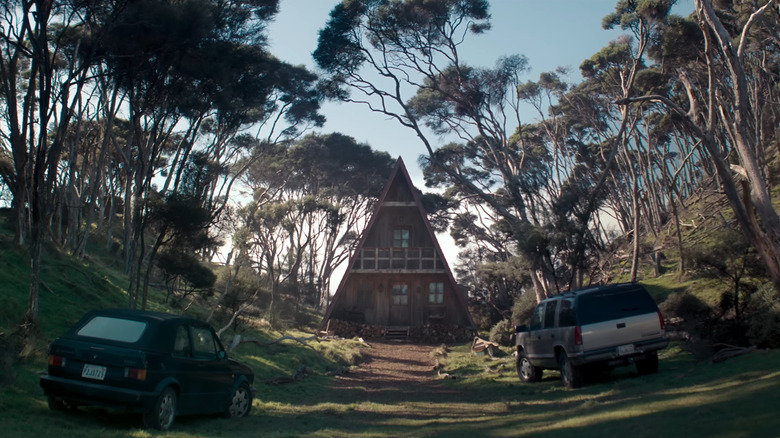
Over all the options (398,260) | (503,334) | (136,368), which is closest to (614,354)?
(136,368)

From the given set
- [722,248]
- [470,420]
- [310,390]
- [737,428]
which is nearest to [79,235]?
[310,390]

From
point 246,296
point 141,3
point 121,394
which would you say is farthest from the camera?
point 246,296

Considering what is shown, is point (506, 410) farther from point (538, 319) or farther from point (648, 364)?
point (538, 319)

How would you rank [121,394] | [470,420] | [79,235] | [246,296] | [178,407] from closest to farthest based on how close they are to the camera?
[121,394], [178,407], [470,420], [246,296], [79,235]

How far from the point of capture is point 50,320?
12.9 m

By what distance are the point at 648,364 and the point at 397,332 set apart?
60.3ft

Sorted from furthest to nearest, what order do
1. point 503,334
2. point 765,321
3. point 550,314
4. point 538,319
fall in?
point 503,334 < point 538,319 < point 550,314 < point 765,321

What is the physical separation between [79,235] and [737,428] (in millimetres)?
25711

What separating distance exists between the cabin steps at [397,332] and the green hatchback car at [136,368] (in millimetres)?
20519

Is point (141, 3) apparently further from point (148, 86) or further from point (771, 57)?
point (771, 57)

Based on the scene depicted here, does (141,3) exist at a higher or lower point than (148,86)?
higher

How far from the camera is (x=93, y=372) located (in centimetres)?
700

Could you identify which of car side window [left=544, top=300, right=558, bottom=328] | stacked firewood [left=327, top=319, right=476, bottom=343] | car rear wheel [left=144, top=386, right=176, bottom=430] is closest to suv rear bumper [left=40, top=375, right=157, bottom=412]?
car rear wheel [left=144, top=386, right=176, bottom=430]

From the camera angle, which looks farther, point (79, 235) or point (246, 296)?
point (79, 235)
